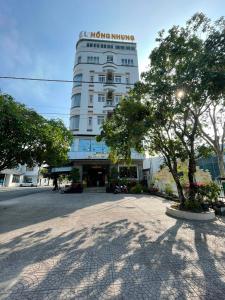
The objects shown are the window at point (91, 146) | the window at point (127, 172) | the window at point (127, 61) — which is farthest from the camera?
the window at point (127, 61)

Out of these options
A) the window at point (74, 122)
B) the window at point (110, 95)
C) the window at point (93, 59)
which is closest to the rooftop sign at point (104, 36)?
the window at point (93, 59)

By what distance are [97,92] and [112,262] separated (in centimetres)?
2868

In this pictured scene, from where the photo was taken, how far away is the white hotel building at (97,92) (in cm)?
2642

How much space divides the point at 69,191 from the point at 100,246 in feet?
58.3

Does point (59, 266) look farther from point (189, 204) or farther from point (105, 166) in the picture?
point (105, 166)

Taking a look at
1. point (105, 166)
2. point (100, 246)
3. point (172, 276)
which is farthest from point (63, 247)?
point (105, 166)

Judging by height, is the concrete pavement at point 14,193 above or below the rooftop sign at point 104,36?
below

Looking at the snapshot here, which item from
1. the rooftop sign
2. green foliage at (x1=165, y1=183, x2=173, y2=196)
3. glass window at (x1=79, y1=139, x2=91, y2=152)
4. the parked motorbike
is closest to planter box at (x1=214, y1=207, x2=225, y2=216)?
green foliage at (x1=165, y1=183, x2=173, y2=196)

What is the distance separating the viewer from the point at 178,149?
36.6 feet

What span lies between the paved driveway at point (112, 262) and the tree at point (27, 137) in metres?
4.16

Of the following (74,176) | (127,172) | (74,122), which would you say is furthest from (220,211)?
(74,122)

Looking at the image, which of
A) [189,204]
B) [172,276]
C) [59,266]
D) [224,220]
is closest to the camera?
[172,276]

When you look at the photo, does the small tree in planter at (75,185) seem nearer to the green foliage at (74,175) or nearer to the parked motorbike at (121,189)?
the green foliage at (74,175)

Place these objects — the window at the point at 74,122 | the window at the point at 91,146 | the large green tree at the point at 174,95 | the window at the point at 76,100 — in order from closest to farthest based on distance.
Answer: the large green tree at the point at 174,95, the window at the point at 91,146, the window at the point at 74,122, the window at the point at 76,100
